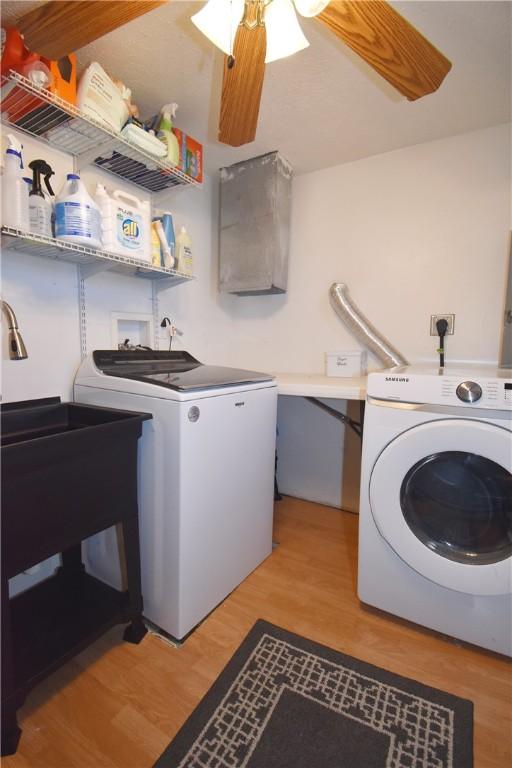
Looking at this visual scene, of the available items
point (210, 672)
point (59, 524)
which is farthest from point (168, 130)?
point (210, 672)

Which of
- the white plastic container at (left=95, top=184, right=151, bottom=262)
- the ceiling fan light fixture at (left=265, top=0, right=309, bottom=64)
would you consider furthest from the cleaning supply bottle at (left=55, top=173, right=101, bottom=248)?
the ceiling fan light fixture at (left=265, top=0, right=309, bottom=64)

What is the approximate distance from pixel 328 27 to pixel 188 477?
137 cm

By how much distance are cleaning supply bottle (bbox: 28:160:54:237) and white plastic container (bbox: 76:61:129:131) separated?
0.25 m

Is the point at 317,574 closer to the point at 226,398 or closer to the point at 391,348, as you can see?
the point at 226,398

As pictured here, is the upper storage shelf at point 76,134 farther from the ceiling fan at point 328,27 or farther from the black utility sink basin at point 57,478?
the black utility sink basin at point 57,478

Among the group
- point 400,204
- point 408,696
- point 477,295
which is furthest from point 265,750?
point 400,204

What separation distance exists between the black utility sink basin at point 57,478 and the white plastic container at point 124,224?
67 cm

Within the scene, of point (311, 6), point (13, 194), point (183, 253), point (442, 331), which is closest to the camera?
point (311, 6)

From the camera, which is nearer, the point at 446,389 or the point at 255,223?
the point at 446,389

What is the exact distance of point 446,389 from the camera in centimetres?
116

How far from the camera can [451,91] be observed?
150 centimetres

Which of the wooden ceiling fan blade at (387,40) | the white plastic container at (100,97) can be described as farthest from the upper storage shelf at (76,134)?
the wooden ceiling fan blade at (387,40)

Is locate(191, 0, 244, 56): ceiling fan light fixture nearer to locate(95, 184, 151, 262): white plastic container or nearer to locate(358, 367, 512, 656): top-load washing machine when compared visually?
locate(95, 184, 151, 262): white plastic container

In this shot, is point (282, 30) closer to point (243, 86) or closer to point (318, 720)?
point (243, 86)
